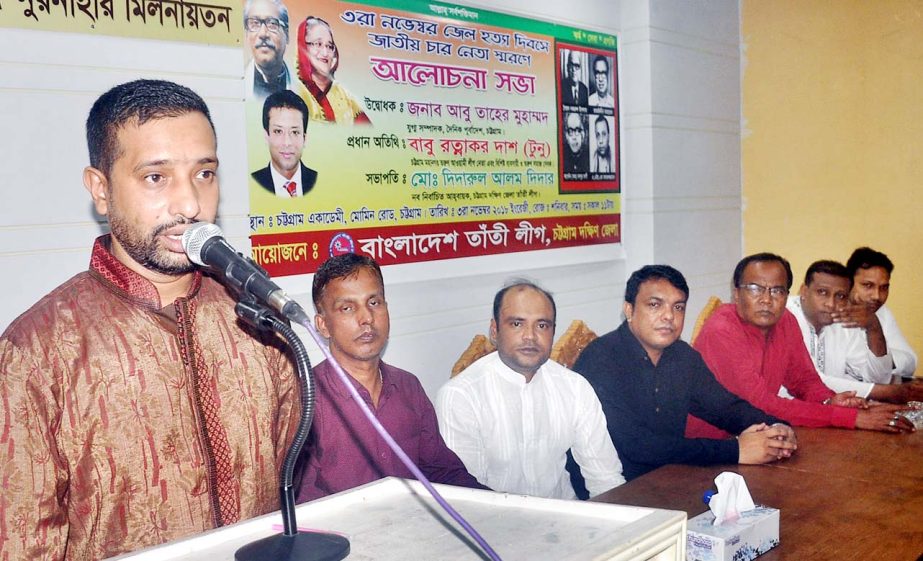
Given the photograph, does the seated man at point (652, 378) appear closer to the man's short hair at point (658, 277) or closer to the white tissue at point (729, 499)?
the man's short hair at point (658, 277)

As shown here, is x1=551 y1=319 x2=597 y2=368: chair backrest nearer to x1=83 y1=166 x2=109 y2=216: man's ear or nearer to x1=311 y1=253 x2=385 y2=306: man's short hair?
x1=311 y1=253 x2=385 y2=306: man's short hair

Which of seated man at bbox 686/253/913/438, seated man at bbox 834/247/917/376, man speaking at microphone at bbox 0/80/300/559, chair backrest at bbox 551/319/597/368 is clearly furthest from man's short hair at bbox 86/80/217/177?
seated man at bbox 834/247/917/376

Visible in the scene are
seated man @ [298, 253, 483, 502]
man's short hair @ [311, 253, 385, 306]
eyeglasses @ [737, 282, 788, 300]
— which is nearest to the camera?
seated man @ [298, 253, 483, 502]

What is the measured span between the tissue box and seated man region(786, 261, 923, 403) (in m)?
2.29

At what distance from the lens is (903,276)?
16.3ft

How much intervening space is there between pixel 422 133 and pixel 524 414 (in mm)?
1274

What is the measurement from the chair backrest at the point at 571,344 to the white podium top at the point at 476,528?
8.57 ft

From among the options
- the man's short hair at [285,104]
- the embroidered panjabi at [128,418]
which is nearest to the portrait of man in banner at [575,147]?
the man's short hair at [285,104]

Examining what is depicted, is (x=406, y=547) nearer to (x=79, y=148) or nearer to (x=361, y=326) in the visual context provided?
(x=361, y=326)

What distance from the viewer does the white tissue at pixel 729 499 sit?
1.94 m

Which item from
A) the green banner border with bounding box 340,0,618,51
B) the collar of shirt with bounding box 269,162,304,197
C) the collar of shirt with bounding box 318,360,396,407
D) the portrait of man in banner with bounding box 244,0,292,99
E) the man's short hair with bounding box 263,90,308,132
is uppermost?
the green banner border with bounding box 340,0,618,51

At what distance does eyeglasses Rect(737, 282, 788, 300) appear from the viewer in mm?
3631

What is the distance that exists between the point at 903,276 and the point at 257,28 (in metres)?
3.84

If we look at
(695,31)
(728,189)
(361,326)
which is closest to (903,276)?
(728,189)
